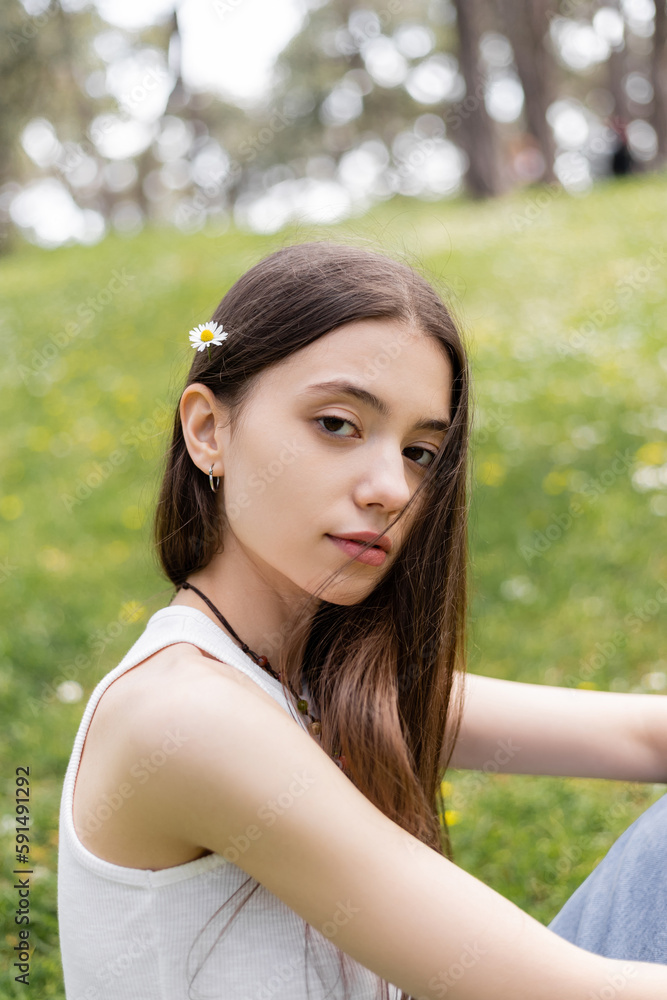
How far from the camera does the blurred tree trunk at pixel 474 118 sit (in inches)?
562

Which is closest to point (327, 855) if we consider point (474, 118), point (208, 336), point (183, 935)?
point (183, 935)

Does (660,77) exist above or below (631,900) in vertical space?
below

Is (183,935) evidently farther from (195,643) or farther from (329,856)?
(195,643)

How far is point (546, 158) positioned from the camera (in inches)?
642

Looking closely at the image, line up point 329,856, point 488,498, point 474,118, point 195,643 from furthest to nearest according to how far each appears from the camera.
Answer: point 474,118
point 488,498
point 195,643
point 329,856

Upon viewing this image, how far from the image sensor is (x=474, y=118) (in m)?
15.8

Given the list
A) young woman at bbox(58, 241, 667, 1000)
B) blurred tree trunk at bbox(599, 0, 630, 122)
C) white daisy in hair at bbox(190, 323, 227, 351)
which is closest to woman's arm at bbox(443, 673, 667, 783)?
young woman at bbox(58, 241, 667, 1000)

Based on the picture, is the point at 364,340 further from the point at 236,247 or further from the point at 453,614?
the point at 236,247

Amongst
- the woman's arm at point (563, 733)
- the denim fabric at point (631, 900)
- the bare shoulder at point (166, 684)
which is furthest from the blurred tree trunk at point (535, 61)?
the bare shoulder at point (166, 684)

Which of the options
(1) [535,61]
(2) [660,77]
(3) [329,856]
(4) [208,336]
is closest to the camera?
(3) [329,856]

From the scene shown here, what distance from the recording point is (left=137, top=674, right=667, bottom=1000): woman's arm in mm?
1222

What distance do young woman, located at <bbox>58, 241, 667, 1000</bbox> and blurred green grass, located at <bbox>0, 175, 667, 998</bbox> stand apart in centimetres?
29

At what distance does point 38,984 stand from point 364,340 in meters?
1.94

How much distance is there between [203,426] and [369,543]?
1.35 feet
